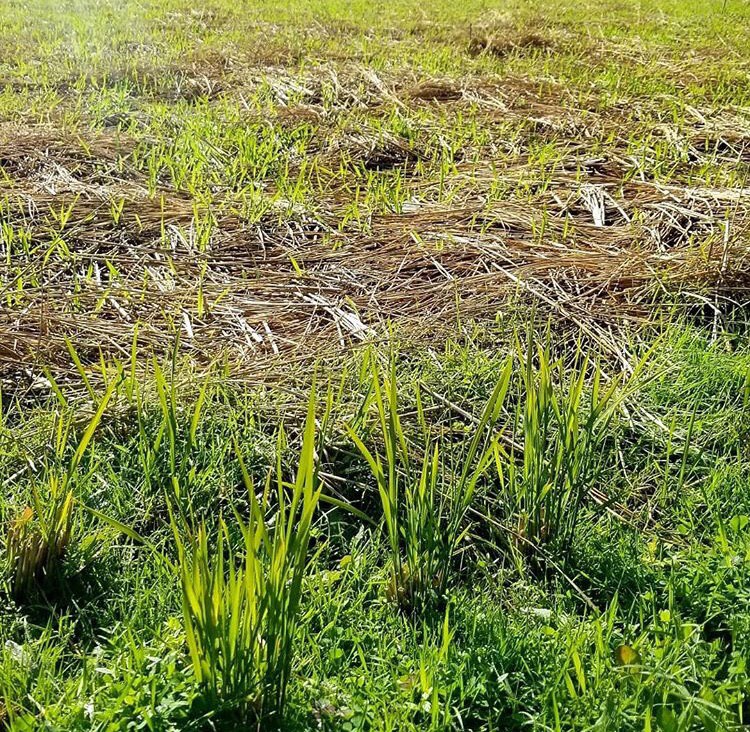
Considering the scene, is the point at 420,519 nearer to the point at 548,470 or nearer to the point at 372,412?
the point at 548,470

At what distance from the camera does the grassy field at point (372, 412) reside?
1311 millimetres

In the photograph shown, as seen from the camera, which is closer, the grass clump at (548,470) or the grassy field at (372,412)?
the grassy field at (372,412)

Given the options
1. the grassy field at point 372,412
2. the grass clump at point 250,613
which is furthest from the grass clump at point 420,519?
the grass clump at point 250,613

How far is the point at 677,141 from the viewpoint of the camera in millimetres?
4188

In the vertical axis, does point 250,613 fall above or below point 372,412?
above

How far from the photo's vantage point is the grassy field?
1.31m

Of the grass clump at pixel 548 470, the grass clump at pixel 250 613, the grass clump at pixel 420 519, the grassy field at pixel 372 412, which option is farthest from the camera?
the grass clump at pixel 548 470

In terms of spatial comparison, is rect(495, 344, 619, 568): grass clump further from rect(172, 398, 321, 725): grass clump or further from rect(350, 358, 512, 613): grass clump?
rect(172, 398, 321, 725): grass clump

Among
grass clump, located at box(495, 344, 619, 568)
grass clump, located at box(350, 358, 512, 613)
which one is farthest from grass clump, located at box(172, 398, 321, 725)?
grass clump, located at box(495, 344, 619, 568)

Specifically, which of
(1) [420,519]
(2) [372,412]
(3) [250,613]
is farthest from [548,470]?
(3) [250,613]

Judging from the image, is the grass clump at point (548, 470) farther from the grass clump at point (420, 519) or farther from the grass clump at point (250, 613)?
the grass clump at point (250, 613)

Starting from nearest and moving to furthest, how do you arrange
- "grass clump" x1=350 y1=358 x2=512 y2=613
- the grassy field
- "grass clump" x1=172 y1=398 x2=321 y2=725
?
"grass clump" x1=172 y1=398 x2=321 y2=725
the grassy field
"grass clump" x1=350 y1=358 x2=512 y2=613

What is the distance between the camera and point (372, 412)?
6.62ft

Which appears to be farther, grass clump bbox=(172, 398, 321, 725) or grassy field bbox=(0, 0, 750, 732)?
grassy field bbox=(0, 0, 750, 732)
